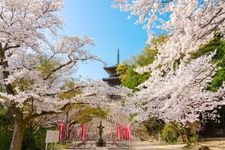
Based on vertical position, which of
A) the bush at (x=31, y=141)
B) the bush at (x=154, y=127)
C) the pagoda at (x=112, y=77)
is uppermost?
the pagoda at (x=112, y=77)

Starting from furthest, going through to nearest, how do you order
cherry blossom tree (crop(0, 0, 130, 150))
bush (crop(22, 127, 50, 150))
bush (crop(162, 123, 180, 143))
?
bush (crop(162, 123, 180, 143)), bush (crop(22, 127, 50, 150)), cherry blossom tree (crop(0, 0, 130, 150))

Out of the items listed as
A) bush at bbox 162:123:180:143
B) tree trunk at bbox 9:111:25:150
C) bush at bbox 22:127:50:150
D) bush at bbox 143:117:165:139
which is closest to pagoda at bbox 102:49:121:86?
bush at bbox 143:117:165:139

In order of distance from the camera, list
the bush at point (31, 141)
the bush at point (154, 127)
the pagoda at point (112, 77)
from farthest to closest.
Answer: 1. the pagoda at point (112, 77)
2. the bush at point (154, 127)
3. the bush at point (31, 141)

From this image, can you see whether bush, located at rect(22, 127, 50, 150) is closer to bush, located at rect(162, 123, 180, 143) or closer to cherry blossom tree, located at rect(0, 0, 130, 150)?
cherry blossom tree, located at rect(0, 0, 130, 150)

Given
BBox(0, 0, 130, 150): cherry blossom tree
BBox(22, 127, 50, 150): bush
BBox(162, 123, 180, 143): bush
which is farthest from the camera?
BBox(162, 123, 180, 143): bush

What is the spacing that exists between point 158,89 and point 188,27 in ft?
12.8

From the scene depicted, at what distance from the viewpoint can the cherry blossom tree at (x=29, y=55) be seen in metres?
9.84

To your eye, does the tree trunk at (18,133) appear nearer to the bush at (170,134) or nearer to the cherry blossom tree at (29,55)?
the cherry blossom tree at (29,55)

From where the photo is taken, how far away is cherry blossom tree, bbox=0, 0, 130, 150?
32.3ft

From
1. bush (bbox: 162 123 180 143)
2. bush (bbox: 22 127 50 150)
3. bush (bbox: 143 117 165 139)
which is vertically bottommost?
bush (bbox: 22 127 50 150)

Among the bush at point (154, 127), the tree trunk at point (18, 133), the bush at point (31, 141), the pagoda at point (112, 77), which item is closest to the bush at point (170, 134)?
the bush at point (154, 127)

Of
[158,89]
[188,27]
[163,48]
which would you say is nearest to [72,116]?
[158,89]

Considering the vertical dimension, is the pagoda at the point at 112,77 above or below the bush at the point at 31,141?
above

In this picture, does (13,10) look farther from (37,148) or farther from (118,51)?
(118,51)
